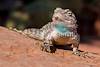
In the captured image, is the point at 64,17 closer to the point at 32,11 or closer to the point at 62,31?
the point at 62,31

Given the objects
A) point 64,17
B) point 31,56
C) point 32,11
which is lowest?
point 31,56

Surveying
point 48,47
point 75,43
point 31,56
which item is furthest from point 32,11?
point 31,56

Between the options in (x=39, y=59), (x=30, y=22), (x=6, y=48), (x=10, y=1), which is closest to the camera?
(x=39, y=59)

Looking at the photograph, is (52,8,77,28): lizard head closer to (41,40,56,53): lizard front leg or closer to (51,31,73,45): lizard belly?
(51,31,73,45): lizard belly

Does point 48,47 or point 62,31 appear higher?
point 62,31

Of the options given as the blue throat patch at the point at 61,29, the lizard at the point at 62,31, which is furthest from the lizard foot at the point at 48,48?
the blue throat patch at the point at 61,29

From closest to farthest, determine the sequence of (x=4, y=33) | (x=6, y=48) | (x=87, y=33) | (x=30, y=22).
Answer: (x=6, y=48) → (x=4, y=33) → (x=30, y=22) → (x=87, y=33)

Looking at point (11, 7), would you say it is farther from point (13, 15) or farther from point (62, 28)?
point (62, 28)

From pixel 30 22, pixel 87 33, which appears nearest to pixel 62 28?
pixel 30 22

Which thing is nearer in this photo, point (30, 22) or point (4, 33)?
point (4, 33)
